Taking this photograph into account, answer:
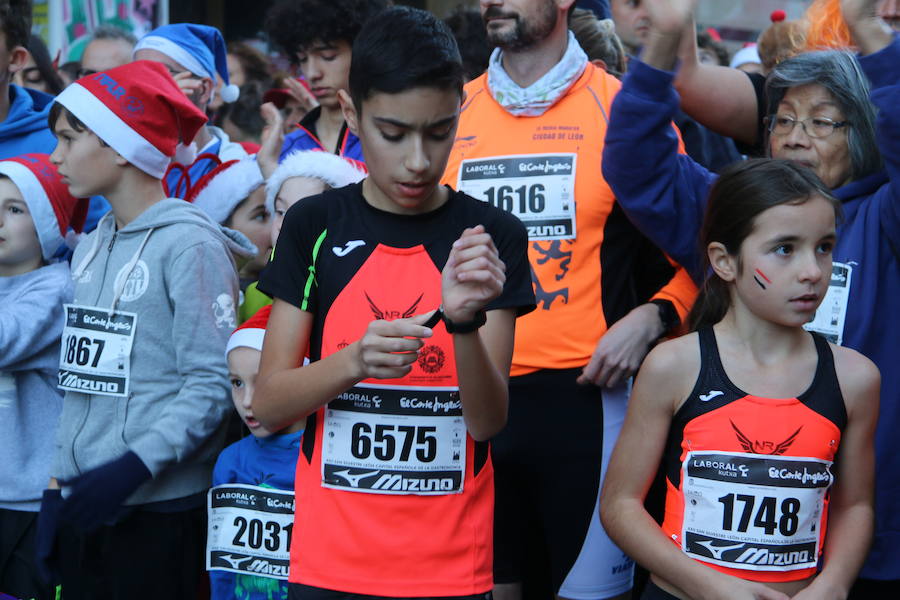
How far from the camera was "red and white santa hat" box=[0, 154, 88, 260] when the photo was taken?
13.0ft

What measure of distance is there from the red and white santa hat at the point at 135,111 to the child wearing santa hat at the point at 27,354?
436 mm

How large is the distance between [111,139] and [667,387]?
6.82 ft

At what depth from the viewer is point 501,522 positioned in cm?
353

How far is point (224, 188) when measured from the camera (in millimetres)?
4785

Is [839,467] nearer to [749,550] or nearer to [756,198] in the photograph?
[749,550]

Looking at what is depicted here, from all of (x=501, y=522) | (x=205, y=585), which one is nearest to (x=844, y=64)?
(x=501, y=522)

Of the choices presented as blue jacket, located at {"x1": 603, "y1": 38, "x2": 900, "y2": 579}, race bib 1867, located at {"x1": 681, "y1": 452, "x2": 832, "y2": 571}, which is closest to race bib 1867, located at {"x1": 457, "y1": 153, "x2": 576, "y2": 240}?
blue jacket, located at {"x1": 603, "y1": 38, "x2": 900, "y2": 579}

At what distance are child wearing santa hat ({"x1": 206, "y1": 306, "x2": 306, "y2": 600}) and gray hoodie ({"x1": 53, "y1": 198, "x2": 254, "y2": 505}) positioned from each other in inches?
3.3

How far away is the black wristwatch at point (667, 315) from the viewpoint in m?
3.45

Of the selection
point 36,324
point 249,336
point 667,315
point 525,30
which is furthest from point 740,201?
point 36,324

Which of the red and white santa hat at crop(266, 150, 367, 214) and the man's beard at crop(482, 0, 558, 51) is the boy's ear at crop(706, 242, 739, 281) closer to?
the man's beard at crop(482, 0, 558, 51)

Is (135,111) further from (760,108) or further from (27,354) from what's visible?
(760,108)

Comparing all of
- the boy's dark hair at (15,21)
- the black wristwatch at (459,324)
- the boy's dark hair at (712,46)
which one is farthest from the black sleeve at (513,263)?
the boy's dark hair at (712,46)

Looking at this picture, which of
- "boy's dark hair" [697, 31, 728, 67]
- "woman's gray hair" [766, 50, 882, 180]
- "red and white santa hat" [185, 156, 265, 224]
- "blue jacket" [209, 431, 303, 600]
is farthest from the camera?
"boy's dark hair" [697, 31, 728, 67]
